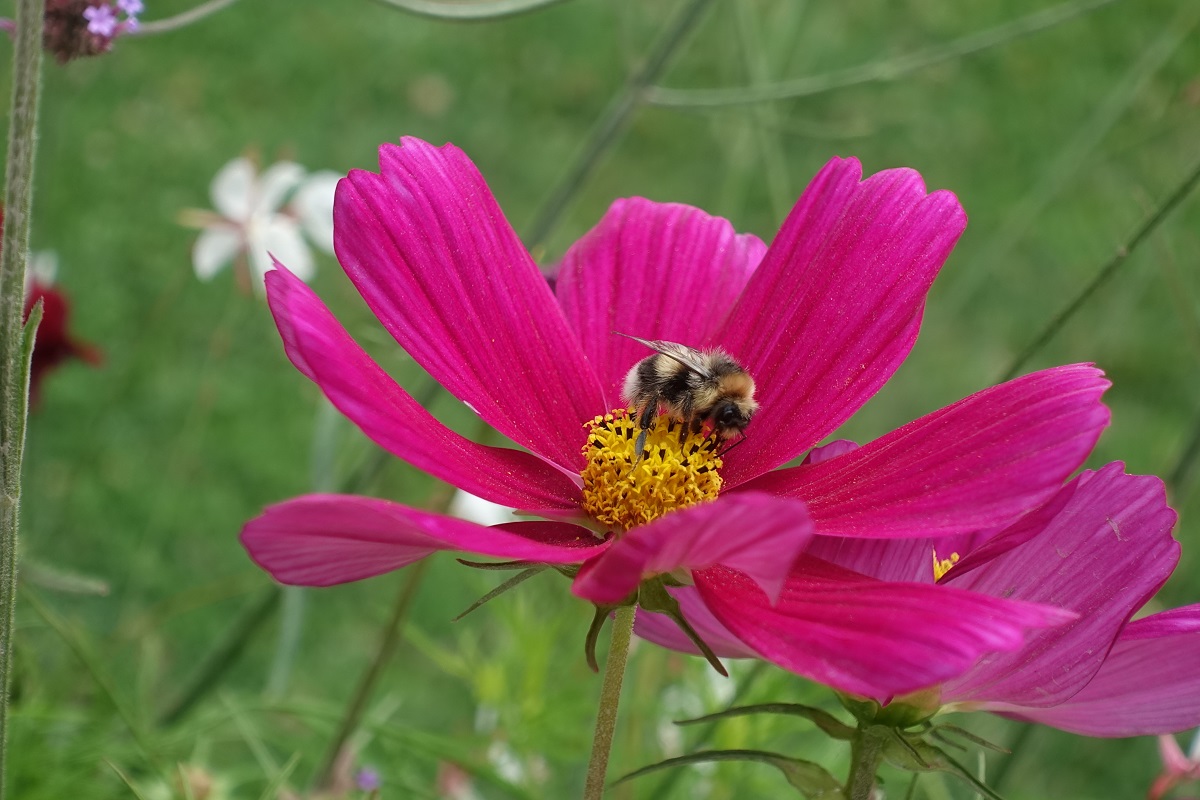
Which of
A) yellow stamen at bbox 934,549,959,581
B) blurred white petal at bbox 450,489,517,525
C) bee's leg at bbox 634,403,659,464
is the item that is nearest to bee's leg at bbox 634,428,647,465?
bee's leg at bbox 634,403,659,464

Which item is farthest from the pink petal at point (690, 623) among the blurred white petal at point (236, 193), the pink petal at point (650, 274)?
the blurred white petal at point (236, 193)

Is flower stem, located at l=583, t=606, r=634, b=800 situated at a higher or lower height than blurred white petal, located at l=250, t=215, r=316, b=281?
lower

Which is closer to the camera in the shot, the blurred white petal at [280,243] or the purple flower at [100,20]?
the purple flower at [100,20]

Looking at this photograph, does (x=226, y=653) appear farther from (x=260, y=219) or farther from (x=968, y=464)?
(x=968, y=464)

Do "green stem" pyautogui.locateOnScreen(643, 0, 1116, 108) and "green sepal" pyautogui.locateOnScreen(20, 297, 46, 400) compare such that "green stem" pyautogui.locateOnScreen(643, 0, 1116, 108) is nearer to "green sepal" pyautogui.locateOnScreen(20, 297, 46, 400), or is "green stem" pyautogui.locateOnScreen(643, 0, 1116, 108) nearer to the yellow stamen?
the yellow stamen

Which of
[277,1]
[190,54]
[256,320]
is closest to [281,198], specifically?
[256,320]

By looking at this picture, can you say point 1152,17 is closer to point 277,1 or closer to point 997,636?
→ point 277,1

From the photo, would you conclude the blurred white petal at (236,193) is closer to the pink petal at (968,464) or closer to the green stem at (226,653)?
the green stem at (226,653)
